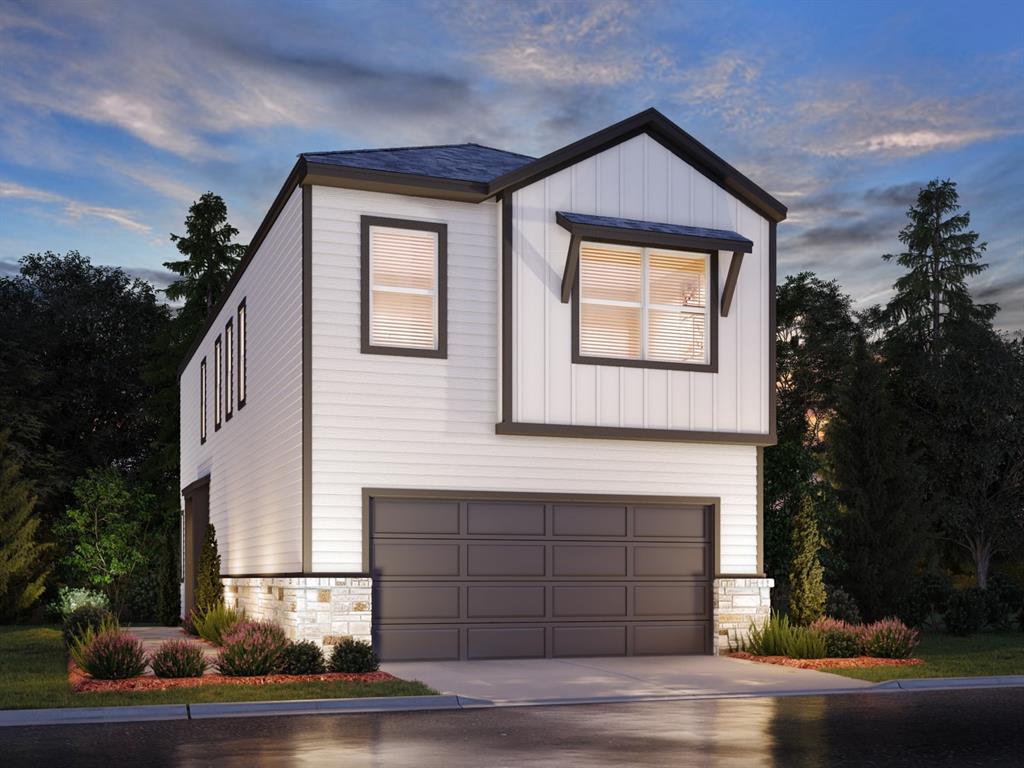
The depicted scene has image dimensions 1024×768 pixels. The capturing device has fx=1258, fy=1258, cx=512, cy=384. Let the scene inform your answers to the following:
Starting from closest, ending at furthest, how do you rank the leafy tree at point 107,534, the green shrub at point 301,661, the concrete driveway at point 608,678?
the concrete driveway at point 608,678 → the green shrub at point 301,661 → the leafy tree at point 107,534

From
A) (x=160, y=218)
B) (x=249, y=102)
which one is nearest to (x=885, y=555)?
(x=249, y=102)

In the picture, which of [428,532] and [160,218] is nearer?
[428,532]

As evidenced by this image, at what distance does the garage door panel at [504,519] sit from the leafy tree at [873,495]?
11.8 m

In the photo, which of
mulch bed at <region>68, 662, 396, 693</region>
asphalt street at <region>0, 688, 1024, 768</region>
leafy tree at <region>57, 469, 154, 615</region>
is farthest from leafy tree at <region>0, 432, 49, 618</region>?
asphalt street at <region>0, 688, 1024, 768</region>

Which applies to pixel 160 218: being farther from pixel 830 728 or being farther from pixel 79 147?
pixel 830 728

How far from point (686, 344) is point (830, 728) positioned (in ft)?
31.3

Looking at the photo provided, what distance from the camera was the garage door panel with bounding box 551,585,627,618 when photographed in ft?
67.5

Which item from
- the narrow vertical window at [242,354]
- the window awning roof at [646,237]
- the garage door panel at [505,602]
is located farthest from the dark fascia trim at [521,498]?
the narrow vertical window at [242,354]

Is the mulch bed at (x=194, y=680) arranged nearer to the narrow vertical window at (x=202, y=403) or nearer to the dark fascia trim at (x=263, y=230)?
the dark fascia trim at (x=263, y=230)

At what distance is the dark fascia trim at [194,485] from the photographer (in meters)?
30.4

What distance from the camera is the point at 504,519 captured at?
66.4ft

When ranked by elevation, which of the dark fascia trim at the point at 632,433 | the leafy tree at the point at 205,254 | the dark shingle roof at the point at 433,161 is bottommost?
the dark fascia trim at the point at 632,433

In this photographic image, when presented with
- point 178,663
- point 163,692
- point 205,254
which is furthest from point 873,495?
point 205,254

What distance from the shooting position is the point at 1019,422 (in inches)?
1720
